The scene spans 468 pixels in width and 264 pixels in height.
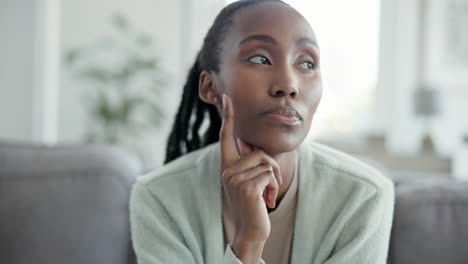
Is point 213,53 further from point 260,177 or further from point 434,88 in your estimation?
point 434,88

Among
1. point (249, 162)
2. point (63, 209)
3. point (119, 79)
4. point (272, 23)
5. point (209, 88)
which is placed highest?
point (272, 23)

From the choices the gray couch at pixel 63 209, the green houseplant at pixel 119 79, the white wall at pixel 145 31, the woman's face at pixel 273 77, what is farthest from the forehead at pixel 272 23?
the white wall at pixel 145 31

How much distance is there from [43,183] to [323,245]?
78 centimetres

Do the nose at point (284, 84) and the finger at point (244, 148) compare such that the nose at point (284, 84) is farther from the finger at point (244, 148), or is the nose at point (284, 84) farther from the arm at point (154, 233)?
the arm at point (154, 233)

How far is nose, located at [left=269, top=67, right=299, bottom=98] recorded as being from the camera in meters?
0.90

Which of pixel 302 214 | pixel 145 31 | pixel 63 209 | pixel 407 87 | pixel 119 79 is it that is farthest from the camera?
pixel 145 31

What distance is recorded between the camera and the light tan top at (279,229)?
1042 mm

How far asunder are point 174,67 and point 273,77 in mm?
3798

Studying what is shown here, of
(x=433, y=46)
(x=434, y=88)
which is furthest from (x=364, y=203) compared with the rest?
(x=433, y=46)

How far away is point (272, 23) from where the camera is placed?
0.92 metres

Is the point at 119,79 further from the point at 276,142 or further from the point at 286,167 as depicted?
the point at 276,142

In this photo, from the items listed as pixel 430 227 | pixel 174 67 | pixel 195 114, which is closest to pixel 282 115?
pixel 195 114

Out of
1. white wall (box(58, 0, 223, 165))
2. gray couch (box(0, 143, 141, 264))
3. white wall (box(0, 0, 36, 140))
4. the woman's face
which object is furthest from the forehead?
white wall (box(0, 0, 36, 140))

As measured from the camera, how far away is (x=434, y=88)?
404 cm
